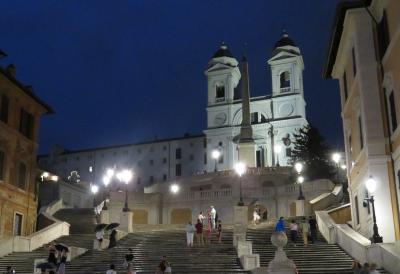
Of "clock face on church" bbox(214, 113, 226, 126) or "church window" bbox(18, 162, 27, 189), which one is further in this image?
"clock face on church" bbox(214, 113, 226, 126)

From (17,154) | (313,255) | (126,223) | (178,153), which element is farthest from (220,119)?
(313,255)

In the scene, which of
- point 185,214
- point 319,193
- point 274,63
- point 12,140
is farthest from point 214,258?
point 274,63

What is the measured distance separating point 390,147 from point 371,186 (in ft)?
12.4

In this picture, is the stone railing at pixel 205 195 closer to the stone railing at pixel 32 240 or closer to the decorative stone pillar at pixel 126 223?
the stone railing at pixel 32 240

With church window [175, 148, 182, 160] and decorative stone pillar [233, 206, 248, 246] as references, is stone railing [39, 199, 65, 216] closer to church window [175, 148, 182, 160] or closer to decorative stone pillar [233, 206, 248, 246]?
decorative stone pillar [233, 206, 248, 246]

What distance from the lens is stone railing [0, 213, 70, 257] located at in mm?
32031

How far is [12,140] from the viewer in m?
39.2

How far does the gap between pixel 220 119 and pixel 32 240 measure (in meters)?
68.4

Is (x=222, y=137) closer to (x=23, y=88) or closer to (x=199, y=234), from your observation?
(x=23, y=88)

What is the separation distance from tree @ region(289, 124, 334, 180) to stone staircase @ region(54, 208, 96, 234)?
2481 centimetres

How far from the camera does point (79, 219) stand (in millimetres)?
45094

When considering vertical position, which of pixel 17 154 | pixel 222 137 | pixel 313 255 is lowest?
pixel 313 255

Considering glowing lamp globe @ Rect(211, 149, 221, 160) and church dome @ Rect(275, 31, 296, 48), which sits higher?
church dome @ Rect(275, 31, 296, 48)

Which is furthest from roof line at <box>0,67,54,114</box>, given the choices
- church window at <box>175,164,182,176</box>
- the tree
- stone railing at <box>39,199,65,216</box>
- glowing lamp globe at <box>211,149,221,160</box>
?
church window at <box>175,164,182,176</box>
